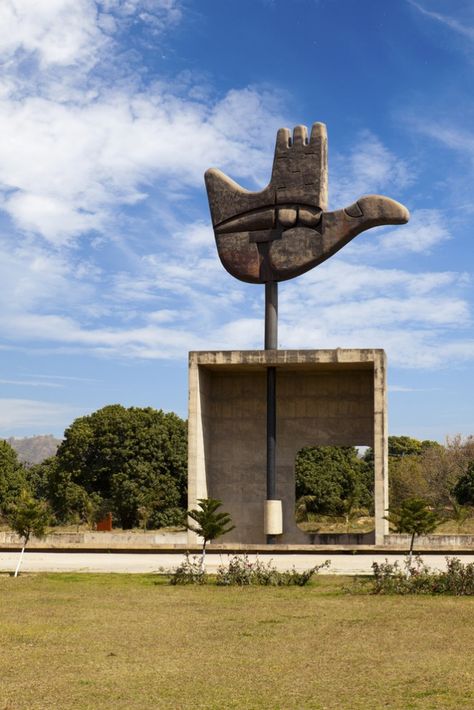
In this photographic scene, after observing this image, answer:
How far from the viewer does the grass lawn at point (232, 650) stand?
297 inches

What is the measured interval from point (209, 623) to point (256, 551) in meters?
12.7

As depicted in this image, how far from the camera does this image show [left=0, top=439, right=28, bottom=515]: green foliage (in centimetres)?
4962

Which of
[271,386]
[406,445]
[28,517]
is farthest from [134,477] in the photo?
[406,445]

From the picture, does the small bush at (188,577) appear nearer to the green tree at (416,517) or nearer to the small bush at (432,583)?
the small bush at (432,583)

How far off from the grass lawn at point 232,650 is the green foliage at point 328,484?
37.5m

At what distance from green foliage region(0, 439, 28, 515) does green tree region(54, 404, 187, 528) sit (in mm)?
3105

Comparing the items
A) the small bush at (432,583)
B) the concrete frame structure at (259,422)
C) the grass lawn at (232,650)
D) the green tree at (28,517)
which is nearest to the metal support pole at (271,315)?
the concrete frame structure at (259,422)

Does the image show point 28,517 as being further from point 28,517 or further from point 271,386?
point 271,386

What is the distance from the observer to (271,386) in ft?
90.7

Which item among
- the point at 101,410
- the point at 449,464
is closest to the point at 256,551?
the point at 101,410

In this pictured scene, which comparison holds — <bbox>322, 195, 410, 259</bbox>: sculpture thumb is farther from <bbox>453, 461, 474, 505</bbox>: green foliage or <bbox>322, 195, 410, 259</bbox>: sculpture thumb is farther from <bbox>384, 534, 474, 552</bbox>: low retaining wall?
<bbox>453, 461, 474, 505</bbox>: green foliage

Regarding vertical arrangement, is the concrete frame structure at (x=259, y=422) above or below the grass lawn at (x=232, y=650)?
above

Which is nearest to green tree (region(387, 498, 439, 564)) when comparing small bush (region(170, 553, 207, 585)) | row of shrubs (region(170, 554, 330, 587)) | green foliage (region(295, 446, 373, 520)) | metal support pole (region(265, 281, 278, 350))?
row of shrubs (region(170, 554, 330, 587))

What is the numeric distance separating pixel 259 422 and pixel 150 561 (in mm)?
8983
